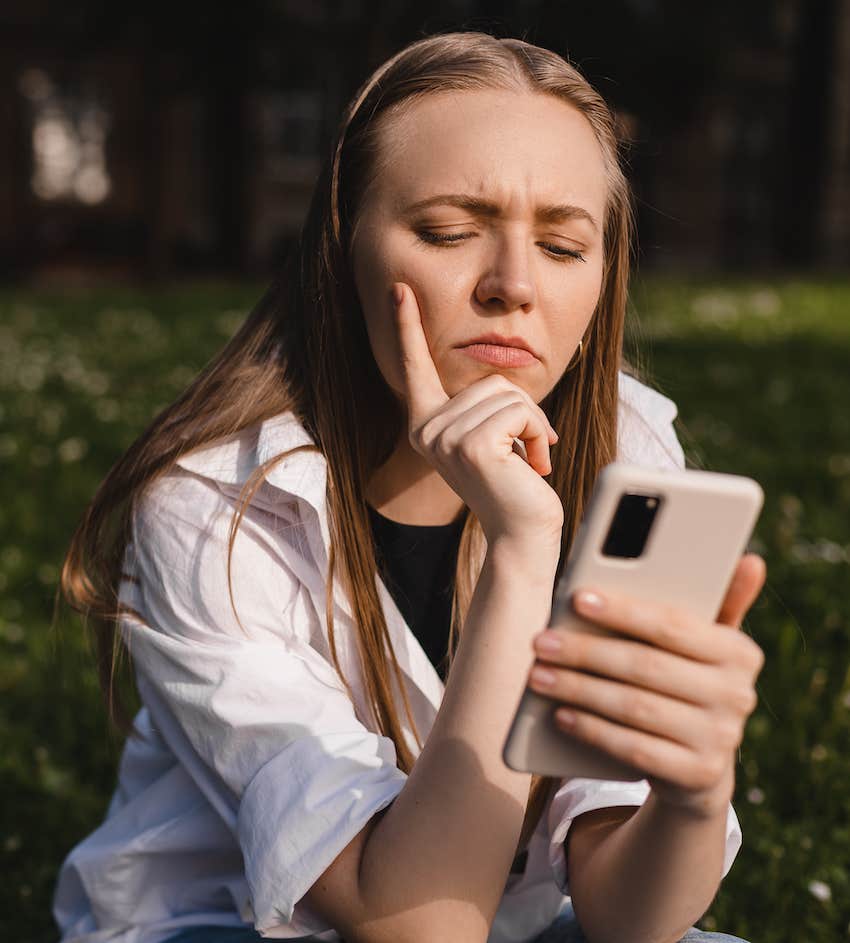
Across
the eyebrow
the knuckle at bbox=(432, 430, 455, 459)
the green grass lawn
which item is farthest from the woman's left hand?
the green grass lawn

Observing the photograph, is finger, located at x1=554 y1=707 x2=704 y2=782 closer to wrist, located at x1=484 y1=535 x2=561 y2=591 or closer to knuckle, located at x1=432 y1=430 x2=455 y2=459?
wrist, located at x1=484 y1=535 x2=561 y2=591

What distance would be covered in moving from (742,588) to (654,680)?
139mm

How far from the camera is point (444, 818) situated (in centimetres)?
157

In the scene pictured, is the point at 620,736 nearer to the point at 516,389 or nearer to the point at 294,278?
the point at 516,389

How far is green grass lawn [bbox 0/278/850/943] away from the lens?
2.87m

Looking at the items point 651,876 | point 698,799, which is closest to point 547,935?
point 651,876

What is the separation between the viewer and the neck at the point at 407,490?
2.15 m

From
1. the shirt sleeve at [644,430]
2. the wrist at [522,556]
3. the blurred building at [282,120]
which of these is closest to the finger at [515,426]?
the wrist at [522,556]

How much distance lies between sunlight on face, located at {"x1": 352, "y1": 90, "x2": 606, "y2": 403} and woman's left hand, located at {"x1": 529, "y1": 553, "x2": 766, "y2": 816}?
26.5 inches

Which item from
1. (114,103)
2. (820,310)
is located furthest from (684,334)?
(114,103)

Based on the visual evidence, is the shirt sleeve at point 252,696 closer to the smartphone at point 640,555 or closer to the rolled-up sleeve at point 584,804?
the rolled-up sleeve at point 584,804

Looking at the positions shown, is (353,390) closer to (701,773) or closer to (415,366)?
(415,366)

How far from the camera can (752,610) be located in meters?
4.25

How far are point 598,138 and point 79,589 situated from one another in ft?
3.80
